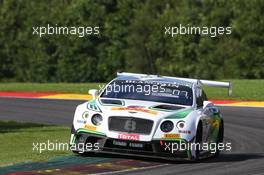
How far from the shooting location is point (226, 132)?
19.5 meters

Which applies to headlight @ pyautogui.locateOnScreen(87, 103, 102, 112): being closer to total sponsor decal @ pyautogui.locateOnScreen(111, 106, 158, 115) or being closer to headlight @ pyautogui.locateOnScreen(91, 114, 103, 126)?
headlight @ pyautogui.locateOnScreen(91, 114, 103, 126)

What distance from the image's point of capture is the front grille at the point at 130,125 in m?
12.9

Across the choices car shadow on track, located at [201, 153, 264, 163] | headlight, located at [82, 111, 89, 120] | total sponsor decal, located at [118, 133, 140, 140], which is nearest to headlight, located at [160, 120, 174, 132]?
total sponsor decal, located at [118, 133, 140, 140]

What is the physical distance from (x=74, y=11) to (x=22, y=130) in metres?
53.5

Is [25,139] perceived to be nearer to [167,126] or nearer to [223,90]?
[167,126]

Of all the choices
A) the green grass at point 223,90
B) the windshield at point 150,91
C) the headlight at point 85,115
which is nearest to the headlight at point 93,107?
the headlight at point 85,115

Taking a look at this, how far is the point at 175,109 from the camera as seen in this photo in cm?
1332

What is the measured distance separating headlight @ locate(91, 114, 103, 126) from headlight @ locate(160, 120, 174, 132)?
3.21 feet

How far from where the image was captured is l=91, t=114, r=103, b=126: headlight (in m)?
13.1

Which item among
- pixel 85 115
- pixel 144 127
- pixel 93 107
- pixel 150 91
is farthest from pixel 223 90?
pixel 144 127

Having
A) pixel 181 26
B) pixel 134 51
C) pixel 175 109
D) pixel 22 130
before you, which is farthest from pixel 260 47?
pixel 175 109

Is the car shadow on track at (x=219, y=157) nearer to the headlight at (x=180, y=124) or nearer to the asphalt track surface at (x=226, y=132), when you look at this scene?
the asphalt track surface at (x=226, y=132)

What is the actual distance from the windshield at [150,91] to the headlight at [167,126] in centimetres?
96

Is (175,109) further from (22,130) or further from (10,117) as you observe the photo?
(10,117)
